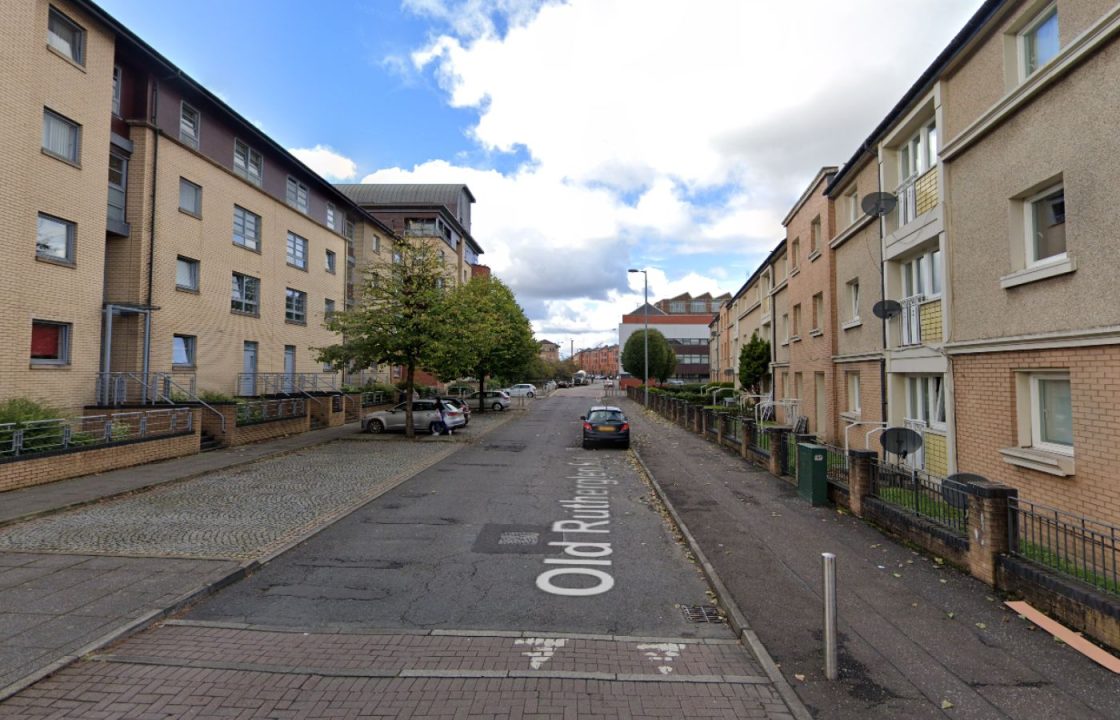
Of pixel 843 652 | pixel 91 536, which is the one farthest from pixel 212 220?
pixel 843 652

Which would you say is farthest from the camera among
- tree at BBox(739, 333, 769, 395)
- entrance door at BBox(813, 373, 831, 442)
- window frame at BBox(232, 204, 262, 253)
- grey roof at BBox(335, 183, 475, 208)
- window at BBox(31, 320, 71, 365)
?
grey roof at BBox(335, 183, 475, 208)

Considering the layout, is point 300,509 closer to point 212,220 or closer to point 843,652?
point 843,652

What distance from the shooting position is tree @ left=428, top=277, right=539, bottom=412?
20.7m

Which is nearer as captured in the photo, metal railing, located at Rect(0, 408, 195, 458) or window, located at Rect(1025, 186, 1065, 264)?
window, located at Rect(1025, 186, 1065, 264)

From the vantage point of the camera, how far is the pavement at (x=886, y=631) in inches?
156

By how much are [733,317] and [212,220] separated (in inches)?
1329

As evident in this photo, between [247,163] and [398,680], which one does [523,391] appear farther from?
[398,680]

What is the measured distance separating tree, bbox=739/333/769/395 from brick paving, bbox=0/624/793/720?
24.3 meters

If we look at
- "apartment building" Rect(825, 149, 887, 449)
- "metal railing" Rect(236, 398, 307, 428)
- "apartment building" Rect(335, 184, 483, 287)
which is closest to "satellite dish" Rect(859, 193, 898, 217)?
"apartment building" Rect(825, 149, 887, 449)

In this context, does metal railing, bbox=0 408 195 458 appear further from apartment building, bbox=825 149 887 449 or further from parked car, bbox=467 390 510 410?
parked car, bbox=467 390 510 410

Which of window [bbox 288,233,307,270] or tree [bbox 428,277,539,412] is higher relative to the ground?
window [bbox 288,233,307,270]

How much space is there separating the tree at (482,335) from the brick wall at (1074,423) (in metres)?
15.2

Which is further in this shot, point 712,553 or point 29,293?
point 29,293

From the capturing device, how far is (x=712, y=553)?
7414 millimetres
